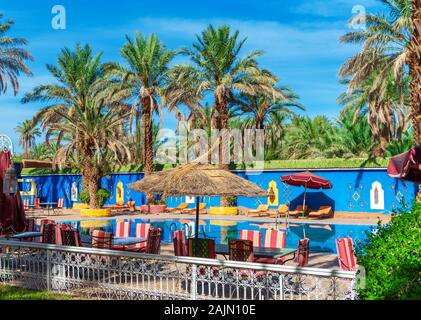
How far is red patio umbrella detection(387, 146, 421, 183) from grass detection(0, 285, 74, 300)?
6001mm

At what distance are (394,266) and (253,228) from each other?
18.1 metres

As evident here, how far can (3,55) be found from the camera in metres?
28.9

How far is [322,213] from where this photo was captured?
2625 cm

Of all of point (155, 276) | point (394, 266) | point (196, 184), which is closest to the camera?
point (394, 266)

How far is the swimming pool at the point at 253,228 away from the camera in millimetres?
18734

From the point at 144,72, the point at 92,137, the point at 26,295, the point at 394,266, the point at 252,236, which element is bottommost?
the point at 26,295

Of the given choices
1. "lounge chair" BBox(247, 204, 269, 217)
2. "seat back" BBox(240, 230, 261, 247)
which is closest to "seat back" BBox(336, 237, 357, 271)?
"seat back" BBox(240, 230, 261, 247)

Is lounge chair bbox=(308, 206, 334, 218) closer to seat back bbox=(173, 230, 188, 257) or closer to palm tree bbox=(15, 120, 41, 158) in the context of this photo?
seat back bbox=(173, 230, 188, 257)

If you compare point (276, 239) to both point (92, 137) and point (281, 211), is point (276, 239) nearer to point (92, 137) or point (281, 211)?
point (281, 211)

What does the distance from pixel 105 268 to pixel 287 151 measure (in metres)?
35.1

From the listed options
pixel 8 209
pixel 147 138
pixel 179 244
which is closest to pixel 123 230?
pixel 179 244

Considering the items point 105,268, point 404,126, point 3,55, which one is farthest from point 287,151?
point 105,268

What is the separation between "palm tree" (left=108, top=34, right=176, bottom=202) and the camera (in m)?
29.3

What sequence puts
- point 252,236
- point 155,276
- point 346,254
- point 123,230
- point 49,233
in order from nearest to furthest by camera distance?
point 155,276, point 346,254, point 252,236, point 49,233, point 123,230
